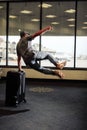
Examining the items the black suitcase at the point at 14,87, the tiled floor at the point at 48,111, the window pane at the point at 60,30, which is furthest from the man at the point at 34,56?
the window pane at the point at 60,30

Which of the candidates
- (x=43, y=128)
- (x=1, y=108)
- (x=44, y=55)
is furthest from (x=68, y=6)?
(x=43, y=128)

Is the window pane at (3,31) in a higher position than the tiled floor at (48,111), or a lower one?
higher

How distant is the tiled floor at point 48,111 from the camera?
14.3 feet

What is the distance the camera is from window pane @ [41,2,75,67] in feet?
30.6

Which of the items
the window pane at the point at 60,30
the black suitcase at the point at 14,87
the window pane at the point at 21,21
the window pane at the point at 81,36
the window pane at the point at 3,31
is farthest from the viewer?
the window pane at the point at 3,31

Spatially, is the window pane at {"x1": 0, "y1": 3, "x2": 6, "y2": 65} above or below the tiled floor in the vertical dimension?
above

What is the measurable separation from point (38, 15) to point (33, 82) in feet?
8.65

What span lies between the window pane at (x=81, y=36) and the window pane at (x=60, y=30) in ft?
0.75

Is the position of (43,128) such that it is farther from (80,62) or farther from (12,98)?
(80,62)

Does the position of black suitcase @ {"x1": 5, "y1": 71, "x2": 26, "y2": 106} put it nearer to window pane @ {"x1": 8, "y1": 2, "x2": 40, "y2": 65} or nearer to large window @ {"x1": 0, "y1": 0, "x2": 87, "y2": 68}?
large window @ {"x1": 0, "y1": 0, "x2": 87, "y2": 68}

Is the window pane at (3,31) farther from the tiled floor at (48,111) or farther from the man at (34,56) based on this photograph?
the man at (34,56)

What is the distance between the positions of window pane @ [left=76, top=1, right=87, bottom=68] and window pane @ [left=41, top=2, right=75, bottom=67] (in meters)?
0.23

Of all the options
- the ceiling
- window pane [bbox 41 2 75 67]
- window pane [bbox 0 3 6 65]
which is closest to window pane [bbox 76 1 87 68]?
the ceiling

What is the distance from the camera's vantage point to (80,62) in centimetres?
930
